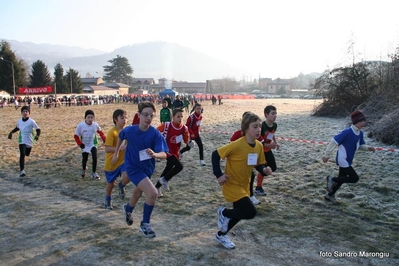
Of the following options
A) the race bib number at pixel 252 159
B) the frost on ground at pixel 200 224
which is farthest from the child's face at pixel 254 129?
the frost on ground at pixel 200 224

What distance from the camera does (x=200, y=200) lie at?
21.4 ft

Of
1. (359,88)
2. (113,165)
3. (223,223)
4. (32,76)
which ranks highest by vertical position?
(32,76)

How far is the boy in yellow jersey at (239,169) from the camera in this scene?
13.9ft

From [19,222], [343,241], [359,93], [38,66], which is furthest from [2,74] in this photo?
[343,241]

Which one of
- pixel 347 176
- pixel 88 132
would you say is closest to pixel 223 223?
pixel 347 176

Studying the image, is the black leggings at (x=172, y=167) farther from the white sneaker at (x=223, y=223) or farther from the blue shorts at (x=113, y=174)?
the white sneaker at (x=223, y=223)

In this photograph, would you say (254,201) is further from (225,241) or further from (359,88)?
(359,88)

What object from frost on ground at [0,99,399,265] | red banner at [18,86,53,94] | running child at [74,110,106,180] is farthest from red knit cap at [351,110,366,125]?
red banner at [18,86,53,94]

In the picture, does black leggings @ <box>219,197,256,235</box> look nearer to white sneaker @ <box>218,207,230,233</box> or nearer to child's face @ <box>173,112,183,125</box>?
white sneaker @ <box>218,207,230,233</box>

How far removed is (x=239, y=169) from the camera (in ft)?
14.2

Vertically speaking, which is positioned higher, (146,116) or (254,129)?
(146,116)

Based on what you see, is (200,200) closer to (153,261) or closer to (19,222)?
(153,261)

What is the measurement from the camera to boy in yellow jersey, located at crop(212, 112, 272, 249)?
425cm

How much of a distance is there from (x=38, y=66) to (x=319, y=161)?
63923 mm
